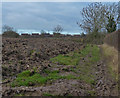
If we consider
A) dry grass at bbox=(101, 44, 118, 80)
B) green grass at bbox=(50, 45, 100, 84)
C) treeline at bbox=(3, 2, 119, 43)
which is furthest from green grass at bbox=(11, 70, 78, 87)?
treeline at bbox=(3, 2, 119, 43)

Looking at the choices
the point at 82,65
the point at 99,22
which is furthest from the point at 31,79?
the point at 99,22

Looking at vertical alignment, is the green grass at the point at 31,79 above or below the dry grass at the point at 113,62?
below

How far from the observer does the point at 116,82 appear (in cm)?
625

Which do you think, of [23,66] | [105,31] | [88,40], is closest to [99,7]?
[105,31]

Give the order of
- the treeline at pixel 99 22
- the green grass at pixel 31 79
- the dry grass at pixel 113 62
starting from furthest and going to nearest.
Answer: the treeline at pixel 99 22 < the dry grass at pixel 113 62 < the green grass at pixel 31 79

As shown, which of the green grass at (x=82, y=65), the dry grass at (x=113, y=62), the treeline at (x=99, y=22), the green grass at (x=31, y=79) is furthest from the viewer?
the treeline at (x=99, y=22)

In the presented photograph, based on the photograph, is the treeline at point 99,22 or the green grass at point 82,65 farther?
the treeline at point 99,22

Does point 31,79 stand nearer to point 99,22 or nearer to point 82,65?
point 82,65

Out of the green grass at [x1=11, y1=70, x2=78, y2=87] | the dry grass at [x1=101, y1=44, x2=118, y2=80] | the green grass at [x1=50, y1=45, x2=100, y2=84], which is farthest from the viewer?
the dry grass at [x1=101, y1=44, x2=118, y2=80]

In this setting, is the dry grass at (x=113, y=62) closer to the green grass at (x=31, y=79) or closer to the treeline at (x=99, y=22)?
the green grass at (x=31, y=79)

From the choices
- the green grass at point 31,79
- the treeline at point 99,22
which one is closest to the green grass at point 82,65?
the green grass at point 31,79

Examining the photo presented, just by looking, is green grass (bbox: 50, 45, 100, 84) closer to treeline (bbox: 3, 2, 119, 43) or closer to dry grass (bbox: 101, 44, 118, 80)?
dry grass (bbox: 101, 44, 118, 80)

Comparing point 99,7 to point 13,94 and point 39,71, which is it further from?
point 13,94

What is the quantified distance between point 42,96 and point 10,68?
329cm
